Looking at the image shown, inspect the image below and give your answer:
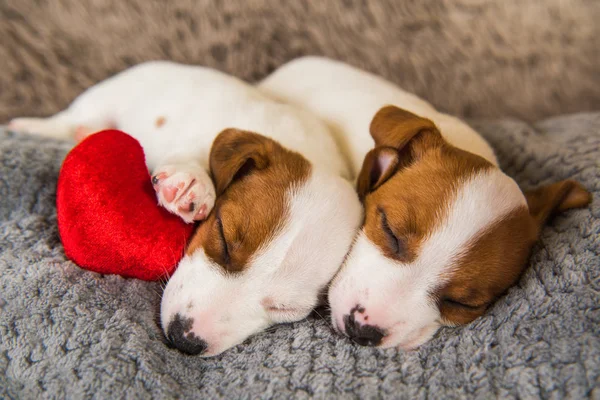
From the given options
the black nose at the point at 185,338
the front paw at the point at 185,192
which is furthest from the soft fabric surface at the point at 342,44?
the black nose at the point at 185,338

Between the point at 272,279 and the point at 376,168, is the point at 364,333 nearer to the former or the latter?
the point at 272,279

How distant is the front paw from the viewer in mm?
1560

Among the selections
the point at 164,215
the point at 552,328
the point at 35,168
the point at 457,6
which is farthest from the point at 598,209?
the point at 35,168

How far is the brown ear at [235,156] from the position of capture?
161cm

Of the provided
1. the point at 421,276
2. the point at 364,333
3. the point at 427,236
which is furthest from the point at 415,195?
the point at 364,333

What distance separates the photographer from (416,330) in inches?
60.2

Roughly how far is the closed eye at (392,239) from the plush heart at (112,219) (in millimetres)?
640

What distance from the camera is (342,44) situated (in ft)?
9.44

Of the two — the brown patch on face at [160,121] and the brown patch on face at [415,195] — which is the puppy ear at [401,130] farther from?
the brown patch on face at [160,121]

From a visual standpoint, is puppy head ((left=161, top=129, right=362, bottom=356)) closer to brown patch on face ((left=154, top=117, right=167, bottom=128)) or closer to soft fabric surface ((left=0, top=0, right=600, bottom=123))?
brown patch on face ((left=154, top=117, right=167, bottom=128))

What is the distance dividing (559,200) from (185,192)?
4.03ft

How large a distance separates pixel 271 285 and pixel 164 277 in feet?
1.20

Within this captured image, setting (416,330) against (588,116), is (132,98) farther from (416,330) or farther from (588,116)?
(588,116)

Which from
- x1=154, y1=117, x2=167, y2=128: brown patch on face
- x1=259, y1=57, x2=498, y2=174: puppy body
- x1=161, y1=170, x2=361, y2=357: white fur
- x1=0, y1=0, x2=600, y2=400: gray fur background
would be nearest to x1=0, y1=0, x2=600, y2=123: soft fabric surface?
x1=0, y1=0, x2=600, y2=400: gray fur background
